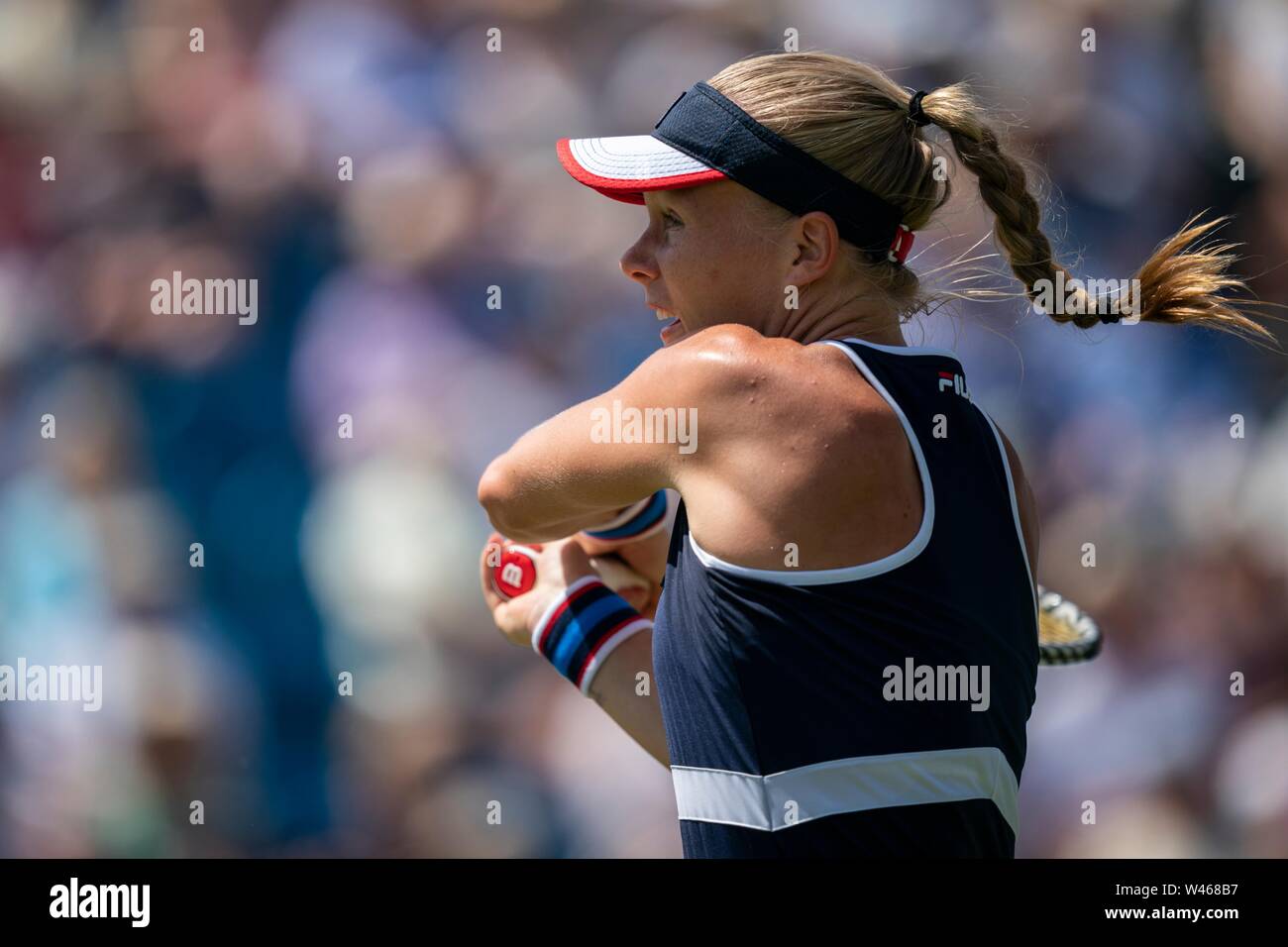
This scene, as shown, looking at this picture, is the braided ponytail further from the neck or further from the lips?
the lips

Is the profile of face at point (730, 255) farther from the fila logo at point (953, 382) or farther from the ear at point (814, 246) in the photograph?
the fila logo at point (953, 382)

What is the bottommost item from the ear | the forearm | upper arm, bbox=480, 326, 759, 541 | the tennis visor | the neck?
the forearm

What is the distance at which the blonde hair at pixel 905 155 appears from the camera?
1.53 m

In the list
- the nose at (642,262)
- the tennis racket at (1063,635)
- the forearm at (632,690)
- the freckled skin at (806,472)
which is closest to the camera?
the freckled skin at (806,472)

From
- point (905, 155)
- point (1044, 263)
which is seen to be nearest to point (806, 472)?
point (905, 155)

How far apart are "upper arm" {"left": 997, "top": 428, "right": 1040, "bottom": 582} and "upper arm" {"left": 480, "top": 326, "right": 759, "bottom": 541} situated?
1.25ft

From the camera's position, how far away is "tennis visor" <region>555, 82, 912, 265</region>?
152cm

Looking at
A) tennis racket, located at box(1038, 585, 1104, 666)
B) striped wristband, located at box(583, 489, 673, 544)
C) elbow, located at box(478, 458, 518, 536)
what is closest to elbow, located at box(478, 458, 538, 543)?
elbow, located at box(478, 458, 518, 536)

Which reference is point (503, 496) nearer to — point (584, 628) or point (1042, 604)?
point (584, 628)

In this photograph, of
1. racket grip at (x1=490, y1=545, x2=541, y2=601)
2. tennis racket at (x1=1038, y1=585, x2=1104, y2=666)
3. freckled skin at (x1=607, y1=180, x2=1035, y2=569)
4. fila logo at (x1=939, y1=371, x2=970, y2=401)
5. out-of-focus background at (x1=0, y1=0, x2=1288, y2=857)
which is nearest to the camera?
freckled skin at (x1=607, y1=180, x2=1035, y2=569)

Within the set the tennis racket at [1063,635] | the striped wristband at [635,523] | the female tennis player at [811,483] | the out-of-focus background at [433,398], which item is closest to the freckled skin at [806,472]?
the female tennis player at [811,483]

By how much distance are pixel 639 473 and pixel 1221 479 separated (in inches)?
101

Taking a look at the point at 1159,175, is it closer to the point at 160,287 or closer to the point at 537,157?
the point at 537,157

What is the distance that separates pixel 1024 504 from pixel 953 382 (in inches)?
8.2
